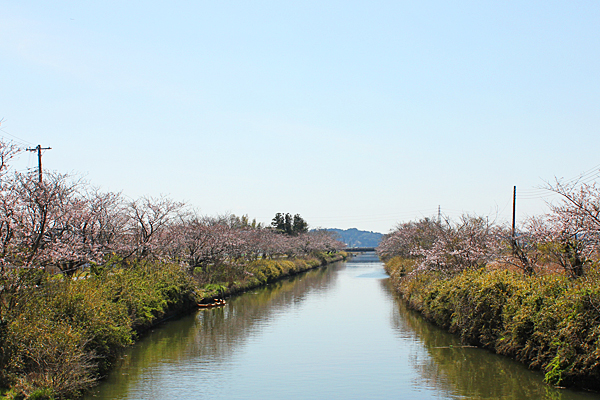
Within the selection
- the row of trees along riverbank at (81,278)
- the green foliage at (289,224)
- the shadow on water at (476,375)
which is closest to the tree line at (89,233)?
the row of trees along riverbank at (81,278)

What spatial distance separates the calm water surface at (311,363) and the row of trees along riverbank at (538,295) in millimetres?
637

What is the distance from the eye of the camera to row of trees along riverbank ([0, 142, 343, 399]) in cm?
1228

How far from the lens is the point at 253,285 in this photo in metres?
43.7

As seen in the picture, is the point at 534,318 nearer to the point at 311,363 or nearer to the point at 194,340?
the point at 311,363

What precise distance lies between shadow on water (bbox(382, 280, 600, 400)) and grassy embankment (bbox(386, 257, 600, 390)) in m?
0.37

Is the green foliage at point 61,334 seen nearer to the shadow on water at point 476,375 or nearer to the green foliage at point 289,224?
the shadow on water at point 476,375

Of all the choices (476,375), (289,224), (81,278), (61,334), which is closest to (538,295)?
(476,375)

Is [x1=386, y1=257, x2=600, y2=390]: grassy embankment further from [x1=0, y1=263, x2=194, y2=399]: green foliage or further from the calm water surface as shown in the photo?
[x1=0, y1=263, x2=194, y2=399]: green foliage

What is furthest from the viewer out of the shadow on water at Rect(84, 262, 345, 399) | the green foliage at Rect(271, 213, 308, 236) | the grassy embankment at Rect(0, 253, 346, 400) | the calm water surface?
the green foliage at Rect(271, 213, 308, 236)

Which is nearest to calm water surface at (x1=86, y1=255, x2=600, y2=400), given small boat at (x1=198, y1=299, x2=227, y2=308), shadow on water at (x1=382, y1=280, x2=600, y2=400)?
shadow on water at (x1=382, y1=280, x2=600, y2=400)

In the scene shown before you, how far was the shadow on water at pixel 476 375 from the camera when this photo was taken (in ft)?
46.2

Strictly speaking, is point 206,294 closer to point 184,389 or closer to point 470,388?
point 184,389

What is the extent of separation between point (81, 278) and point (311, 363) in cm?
1070

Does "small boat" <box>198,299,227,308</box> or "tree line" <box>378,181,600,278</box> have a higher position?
"tree line" <box>378,181,600,278</box>
